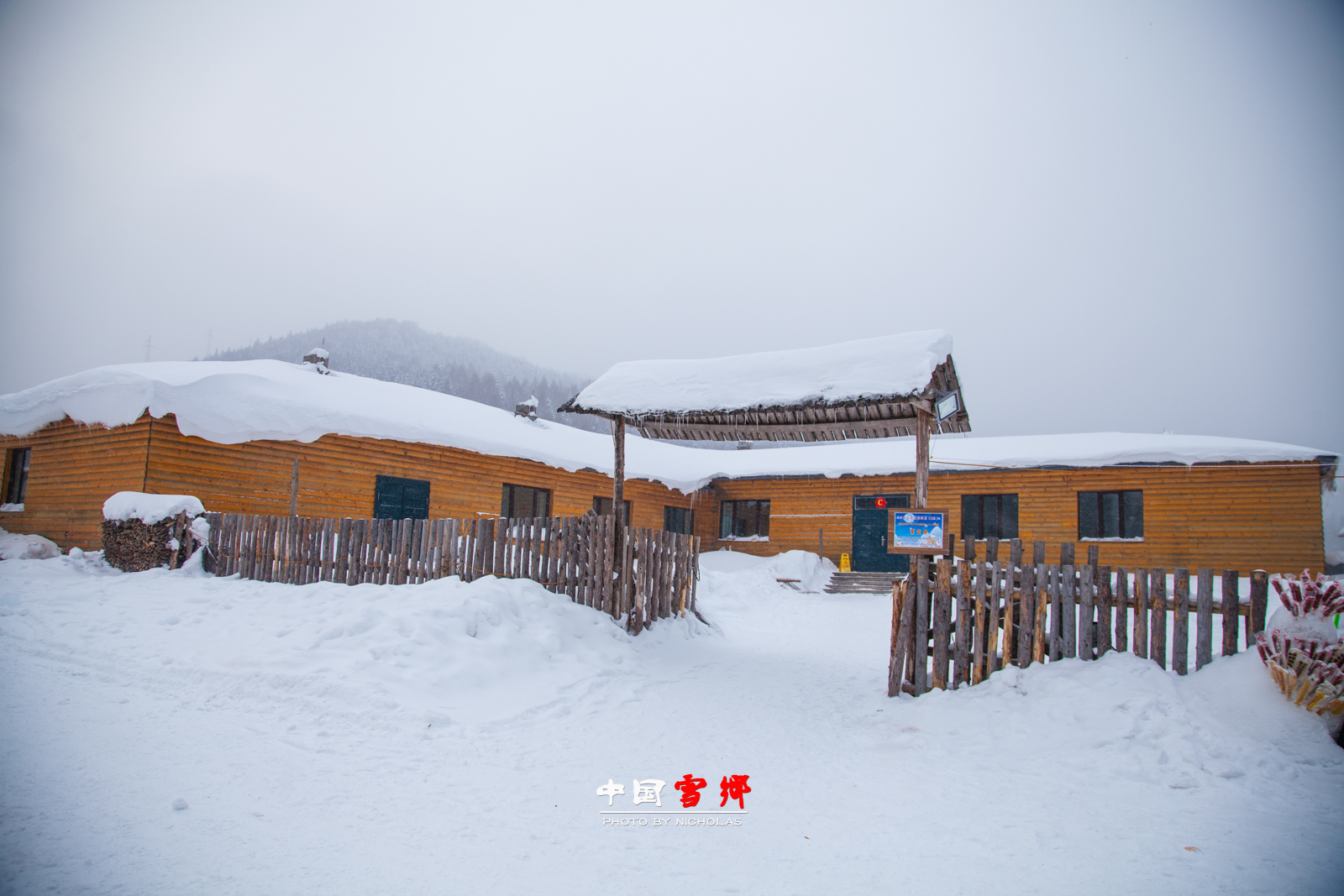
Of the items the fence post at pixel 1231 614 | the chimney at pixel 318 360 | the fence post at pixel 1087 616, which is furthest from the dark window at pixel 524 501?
the fence post at pixel 1231 614

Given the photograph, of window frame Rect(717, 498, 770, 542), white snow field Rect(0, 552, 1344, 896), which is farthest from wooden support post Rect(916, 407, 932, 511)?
window frame Rect(717, 498, 770, 542)

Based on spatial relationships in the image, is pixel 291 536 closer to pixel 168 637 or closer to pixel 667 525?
pixel 168 637

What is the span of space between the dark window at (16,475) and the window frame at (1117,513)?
89.6ft

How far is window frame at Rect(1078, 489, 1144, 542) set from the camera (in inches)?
736

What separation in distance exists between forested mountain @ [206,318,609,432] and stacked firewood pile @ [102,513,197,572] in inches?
2519

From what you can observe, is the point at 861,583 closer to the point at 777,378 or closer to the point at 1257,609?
the point at 777,378

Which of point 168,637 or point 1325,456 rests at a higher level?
point 1325,456

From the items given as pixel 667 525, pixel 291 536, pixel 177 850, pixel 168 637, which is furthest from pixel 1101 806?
pixel 667 525

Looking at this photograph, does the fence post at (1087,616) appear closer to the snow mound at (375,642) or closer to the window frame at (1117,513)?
the snow mound at (375,642)

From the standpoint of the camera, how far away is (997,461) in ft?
66.0

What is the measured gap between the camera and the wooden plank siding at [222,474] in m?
13.5

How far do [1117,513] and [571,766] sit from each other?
63.8ft

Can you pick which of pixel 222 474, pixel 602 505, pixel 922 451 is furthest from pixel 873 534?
pixel 222 474

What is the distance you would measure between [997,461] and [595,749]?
18.4 metres
